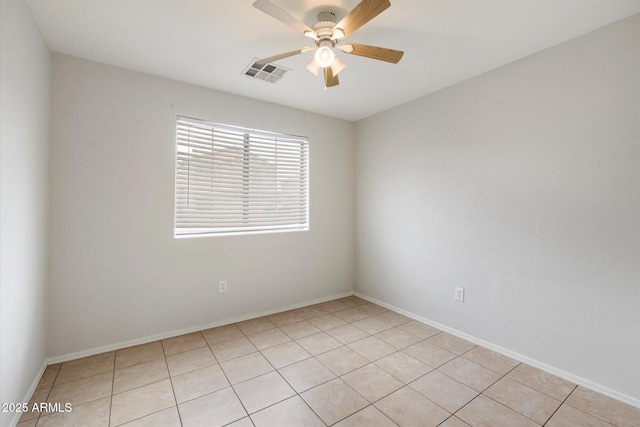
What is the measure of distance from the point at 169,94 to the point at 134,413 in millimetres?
2557

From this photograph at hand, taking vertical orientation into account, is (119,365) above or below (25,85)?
below

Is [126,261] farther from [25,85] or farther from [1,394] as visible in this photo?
[25,85]

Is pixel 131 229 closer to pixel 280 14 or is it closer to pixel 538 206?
pixel 280 14

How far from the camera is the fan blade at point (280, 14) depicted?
1.40 metres

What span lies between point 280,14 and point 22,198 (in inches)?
73.4

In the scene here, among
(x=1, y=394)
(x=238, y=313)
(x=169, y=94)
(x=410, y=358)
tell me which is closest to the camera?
(x=1, y=394)

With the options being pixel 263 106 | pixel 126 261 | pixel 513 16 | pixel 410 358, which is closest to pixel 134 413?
pixel 126 261

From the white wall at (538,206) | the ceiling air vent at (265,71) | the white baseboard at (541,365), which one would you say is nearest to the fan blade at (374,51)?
the ceiling air vent at (265,71)

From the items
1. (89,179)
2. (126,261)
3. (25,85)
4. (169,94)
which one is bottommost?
(126,261)

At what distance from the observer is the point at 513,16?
1.81m

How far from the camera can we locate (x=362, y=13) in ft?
4.94

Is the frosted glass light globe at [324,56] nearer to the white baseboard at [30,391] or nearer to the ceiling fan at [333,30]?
the ceiling fan at [333,30]

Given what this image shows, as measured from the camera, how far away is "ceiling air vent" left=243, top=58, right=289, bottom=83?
8.05 ft

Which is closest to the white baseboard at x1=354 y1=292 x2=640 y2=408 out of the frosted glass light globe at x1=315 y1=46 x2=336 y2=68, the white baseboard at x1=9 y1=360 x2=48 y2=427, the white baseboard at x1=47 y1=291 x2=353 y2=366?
the white baseboard at x1=47 y1=291 x2=353 y2=366
